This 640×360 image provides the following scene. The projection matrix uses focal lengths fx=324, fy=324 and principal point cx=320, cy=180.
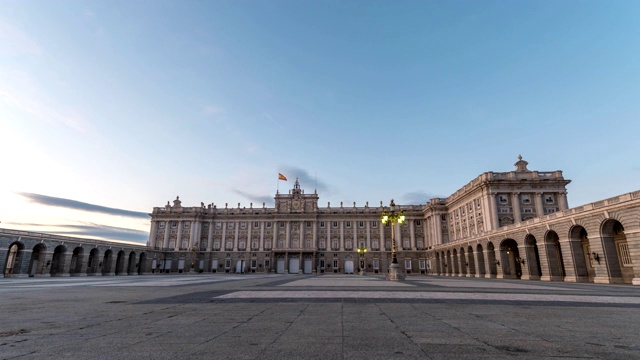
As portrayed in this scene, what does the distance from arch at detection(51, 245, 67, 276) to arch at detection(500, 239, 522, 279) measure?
61.6 meters

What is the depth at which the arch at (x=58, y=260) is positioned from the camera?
4750 centimetres

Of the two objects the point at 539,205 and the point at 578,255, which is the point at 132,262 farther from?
the point at 539,205

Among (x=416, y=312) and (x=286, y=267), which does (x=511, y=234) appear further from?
(x=286, y=267)

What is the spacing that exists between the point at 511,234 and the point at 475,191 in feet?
63.7

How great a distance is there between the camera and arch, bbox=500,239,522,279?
41.4 metres

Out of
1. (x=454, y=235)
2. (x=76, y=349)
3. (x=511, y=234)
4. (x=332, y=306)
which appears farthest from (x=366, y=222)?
(x=76, y=349)

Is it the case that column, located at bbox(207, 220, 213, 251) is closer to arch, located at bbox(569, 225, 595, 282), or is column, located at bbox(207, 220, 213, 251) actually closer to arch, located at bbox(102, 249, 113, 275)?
arch, located at bbox(102, 249, 113, 275)

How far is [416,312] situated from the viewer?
898 centimetres

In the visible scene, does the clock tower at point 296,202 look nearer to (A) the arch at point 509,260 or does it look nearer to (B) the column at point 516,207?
(B) the column at point 516,207

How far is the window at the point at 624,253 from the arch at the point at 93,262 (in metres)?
69.0

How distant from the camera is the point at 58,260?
4850 centimetres

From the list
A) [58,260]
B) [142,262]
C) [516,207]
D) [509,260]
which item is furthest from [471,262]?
[142,262]

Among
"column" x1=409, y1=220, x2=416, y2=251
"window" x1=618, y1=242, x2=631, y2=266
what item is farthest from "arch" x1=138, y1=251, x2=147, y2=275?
"window" x1=618, y1=242, x2=631, y2=266

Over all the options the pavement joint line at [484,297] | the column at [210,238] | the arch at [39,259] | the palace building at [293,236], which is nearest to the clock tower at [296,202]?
the palace building at [293,236]
